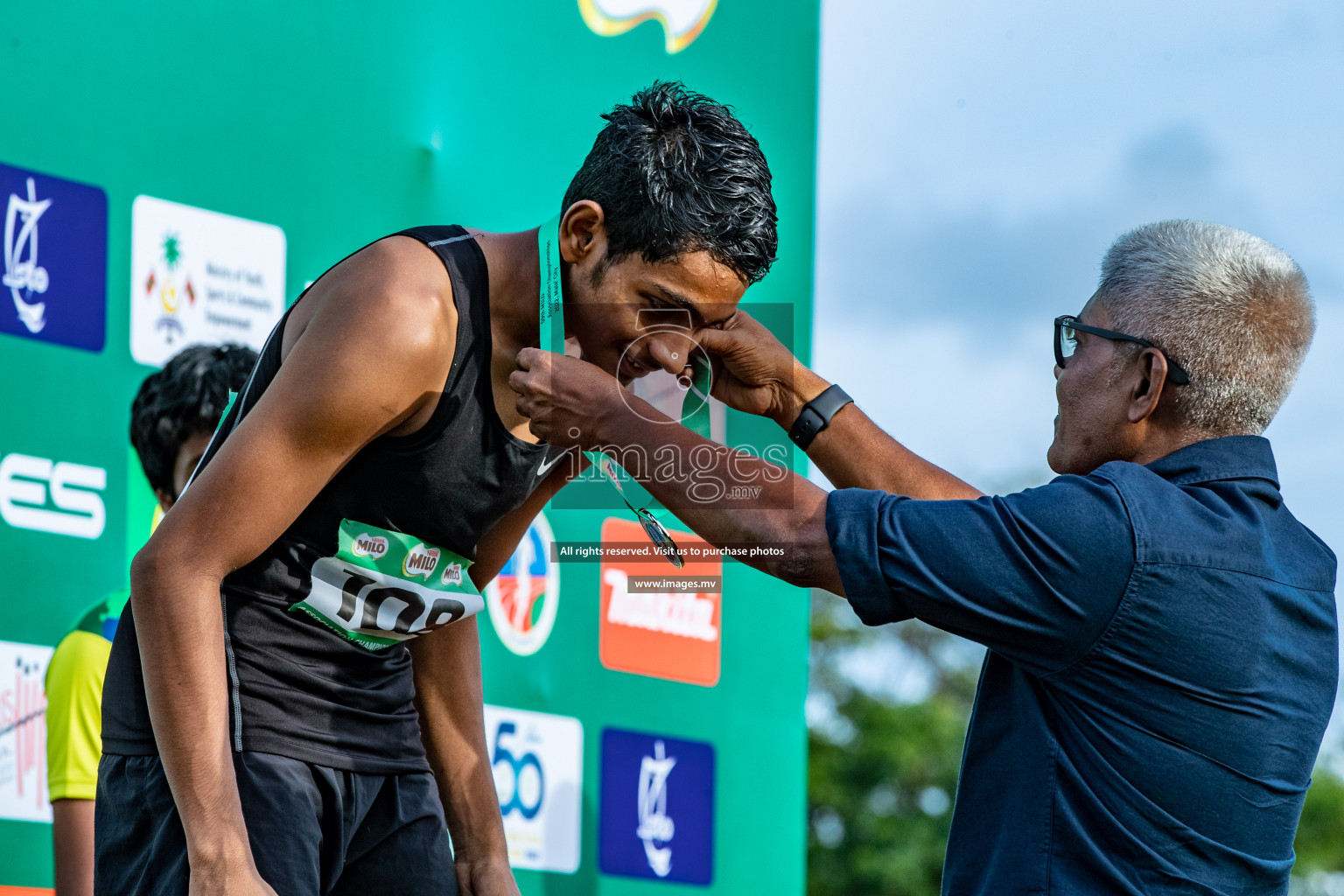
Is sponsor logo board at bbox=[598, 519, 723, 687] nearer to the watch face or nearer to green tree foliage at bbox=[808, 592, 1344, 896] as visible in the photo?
the watch face

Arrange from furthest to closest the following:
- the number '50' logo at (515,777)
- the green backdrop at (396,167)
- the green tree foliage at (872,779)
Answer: the green tree foliage at (872,779) < the number '50' logo at (515,777) < the green backdrop at (396,167)

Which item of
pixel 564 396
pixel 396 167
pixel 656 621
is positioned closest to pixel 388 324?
pixel 564 396

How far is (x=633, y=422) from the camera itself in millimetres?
1789

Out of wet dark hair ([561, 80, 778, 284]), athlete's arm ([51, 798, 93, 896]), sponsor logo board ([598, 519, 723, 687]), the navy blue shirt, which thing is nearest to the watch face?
the navy blue shirt

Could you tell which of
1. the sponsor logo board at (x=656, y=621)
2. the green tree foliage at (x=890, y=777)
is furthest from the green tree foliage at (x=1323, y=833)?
the sponsor logo board at (x=656, y=621)

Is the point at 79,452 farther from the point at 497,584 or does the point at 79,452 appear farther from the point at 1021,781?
the point at 1021,781

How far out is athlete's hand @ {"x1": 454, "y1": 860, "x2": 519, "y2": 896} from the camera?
2168 millimetres

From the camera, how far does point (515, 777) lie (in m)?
3.47

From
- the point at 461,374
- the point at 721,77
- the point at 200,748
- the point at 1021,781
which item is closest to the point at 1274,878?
the point at 1021,781

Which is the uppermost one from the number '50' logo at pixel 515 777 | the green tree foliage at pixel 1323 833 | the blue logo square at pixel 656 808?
the number '50' logo at pixel 515 777

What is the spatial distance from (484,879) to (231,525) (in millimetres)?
850

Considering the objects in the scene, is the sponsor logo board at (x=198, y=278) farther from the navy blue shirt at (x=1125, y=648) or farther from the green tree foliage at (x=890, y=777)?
the green tree foliage at (x=890, y=777)

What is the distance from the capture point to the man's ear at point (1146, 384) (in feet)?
6.06

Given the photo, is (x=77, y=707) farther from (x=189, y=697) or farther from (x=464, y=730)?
A: (x=189, y=697)
